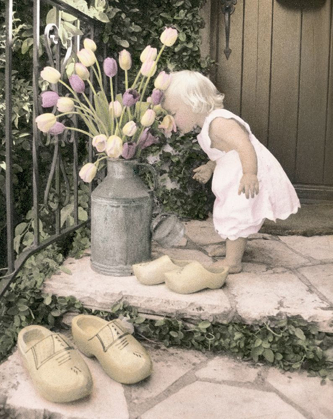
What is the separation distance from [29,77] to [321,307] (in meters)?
1.89

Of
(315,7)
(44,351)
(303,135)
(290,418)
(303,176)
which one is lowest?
(290,418)

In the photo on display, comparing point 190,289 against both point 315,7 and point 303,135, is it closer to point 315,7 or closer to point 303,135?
point 303,135

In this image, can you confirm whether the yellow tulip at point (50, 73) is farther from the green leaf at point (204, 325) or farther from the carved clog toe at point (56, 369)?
the green leaf at point (204, 325)

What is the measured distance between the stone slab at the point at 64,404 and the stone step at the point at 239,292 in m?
0.33

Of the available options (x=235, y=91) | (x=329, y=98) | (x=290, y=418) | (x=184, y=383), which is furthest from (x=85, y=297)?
(x=329, y=98)

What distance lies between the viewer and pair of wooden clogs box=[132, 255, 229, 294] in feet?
6.15

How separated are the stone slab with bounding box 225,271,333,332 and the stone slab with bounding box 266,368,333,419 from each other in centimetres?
19

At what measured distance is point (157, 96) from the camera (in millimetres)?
2092

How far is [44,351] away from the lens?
5.13 ft

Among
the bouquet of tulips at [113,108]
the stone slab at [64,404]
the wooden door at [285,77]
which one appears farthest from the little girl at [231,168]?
the wooden door at [285,77]

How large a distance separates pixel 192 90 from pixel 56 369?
1.24 m

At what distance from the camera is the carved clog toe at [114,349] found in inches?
60.9

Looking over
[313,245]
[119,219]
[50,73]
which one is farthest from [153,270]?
[313,245]

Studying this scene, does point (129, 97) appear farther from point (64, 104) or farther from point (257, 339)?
point (257, 339)
